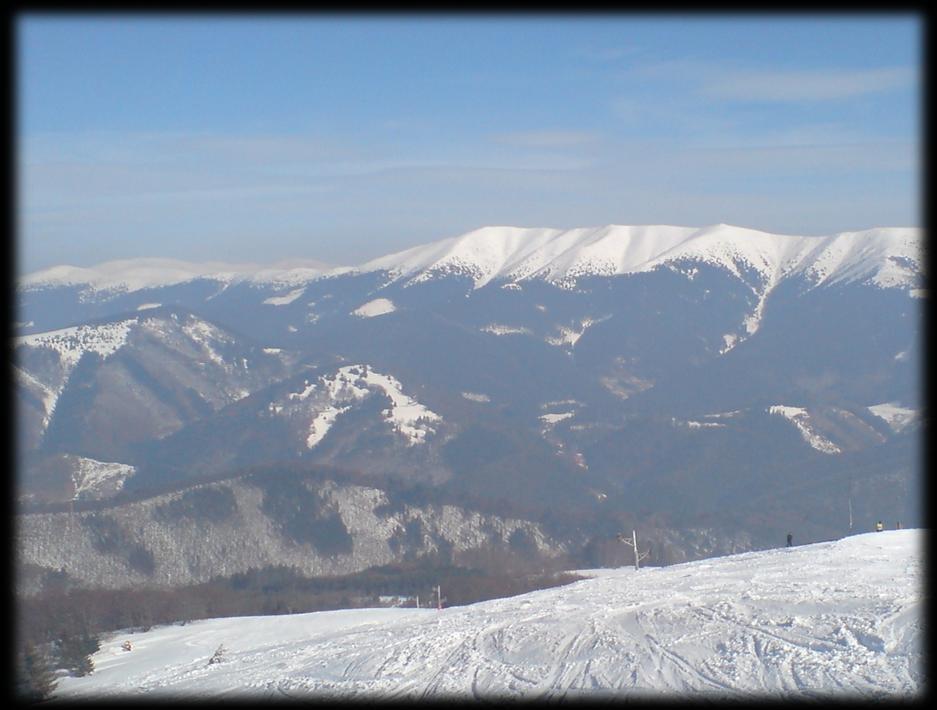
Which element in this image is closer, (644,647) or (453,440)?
(644,647)

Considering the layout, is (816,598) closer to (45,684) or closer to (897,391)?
(45,684)

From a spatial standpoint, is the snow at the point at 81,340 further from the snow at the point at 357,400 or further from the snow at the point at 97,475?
the snow at the point at 97,475

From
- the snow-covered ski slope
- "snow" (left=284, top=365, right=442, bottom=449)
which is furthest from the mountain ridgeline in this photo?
the snow-covered ski slope

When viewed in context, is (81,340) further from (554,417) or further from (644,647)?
(644,647)

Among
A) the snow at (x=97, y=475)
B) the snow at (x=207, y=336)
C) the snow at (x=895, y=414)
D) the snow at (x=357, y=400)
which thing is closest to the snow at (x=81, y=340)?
the snow at (x=207, y=336)

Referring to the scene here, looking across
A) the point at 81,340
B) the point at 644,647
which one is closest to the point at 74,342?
the point at 81,340

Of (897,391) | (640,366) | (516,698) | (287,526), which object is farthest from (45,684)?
(640,366)

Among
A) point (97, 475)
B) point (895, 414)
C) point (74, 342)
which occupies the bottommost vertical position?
point (895, 414)
